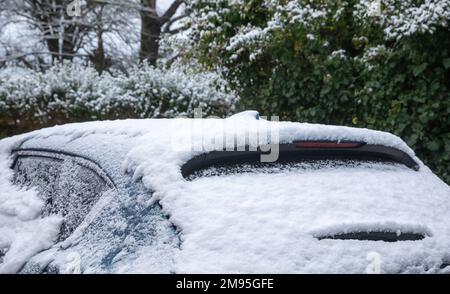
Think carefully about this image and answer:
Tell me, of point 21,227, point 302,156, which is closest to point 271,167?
point 302,156

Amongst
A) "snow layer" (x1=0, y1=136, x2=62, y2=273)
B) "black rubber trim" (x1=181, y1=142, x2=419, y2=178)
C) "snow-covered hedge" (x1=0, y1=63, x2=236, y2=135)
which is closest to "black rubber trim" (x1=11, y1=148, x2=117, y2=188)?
"snow layer" (x1=0, y1=136, x2=62, y2=273)

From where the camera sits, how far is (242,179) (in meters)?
1.83

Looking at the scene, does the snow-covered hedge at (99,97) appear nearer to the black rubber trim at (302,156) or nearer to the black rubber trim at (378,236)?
the black rubber trim at (302,156)

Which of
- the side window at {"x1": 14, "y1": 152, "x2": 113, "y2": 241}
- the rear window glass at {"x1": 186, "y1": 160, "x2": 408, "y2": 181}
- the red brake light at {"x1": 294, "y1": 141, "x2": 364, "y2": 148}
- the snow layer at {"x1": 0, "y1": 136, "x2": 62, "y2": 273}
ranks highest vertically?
the red brake light at {"x1": 294, "y1": 141, "x2": 364, "y2": 148}

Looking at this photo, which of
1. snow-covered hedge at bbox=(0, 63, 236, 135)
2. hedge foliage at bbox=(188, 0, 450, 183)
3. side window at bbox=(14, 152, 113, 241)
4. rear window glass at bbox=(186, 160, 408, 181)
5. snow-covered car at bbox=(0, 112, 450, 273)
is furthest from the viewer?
snow-covered hedge at bbox=(0, 63, 236, 135)

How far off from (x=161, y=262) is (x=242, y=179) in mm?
412

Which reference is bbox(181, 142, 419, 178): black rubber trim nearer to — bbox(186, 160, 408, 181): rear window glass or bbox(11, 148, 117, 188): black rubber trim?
bbox(186, 160, 408, 181): rear window glass

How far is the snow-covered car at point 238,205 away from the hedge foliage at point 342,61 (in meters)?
2.81

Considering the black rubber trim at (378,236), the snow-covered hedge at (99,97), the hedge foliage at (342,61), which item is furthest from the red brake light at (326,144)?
the snow-covered hedge at (99,97)

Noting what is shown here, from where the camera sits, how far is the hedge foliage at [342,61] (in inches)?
190

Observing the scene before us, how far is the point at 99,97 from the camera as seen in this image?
9.09 meters

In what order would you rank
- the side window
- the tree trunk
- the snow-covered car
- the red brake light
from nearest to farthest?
the snow-covered car < the red brake light < the side window < the tree trunk

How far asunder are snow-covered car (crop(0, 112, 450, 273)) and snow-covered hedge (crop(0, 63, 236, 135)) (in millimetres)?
6271

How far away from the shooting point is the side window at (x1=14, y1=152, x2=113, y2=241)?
2.12 metres
